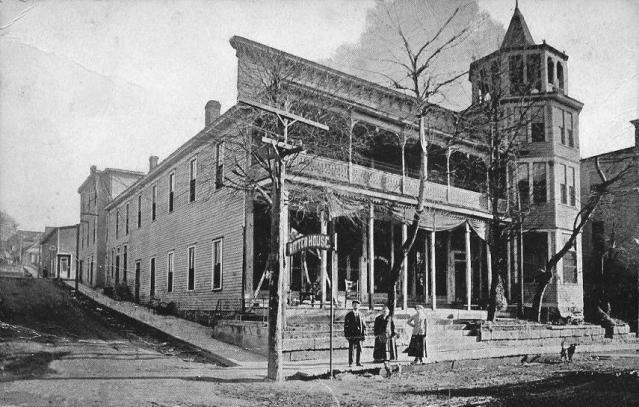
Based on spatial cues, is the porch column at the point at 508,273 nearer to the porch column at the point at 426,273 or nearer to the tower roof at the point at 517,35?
the porch column at the point at 426,273

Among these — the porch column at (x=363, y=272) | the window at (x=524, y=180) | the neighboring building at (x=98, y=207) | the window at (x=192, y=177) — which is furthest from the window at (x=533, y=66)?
the neighboring building at (x=98, y=207)

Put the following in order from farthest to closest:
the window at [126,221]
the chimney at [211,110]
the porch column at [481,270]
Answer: the window at [126,221], the porch column at [481,270], the chimney at [211,110]

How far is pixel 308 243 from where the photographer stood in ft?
38.3

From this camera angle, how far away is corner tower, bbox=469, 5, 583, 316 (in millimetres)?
27797

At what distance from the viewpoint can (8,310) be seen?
68.2 feet

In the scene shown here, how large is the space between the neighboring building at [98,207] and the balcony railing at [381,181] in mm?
21737

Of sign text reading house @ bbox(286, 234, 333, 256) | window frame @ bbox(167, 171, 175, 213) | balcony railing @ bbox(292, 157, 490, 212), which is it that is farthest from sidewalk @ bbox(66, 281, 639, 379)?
balcony railing @ bbox(292, 157, 490, 212)

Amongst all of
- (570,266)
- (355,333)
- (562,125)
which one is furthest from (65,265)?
(355,333)

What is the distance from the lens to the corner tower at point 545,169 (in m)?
27.8

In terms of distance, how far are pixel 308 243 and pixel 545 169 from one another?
797 inches

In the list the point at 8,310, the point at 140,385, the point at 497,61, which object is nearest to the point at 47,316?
the point at 8,310

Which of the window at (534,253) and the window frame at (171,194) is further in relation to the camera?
the window at (534,253)

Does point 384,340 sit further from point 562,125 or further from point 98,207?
point 98,207

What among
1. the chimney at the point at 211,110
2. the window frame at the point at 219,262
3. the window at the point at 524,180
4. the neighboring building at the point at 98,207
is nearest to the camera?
the window frame at the point at 219,262
